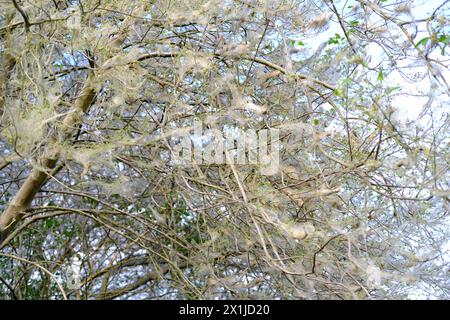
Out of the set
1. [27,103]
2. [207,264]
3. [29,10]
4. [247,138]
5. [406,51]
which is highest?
[29,10]

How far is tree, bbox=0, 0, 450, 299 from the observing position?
2799mm

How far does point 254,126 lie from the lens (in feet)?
11.0

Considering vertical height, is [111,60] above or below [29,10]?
below

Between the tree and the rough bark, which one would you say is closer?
the tree

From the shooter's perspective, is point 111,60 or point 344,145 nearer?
point 111,60

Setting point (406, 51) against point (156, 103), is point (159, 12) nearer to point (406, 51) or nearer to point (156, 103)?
point (156, 103)

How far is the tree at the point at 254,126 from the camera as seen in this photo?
280 cm

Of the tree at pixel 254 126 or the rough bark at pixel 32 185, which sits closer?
the tree at pixel 254 126

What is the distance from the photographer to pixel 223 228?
342 centimetres

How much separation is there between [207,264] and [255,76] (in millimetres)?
1083

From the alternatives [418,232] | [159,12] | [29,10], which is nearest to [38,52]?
[29,10]

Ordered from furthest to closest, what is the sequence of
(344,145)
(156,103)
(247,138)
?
(156,103)
(344,145)
(247,138)

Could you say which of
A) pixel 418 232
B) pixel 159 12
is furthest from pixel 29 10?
pixel 418 232
